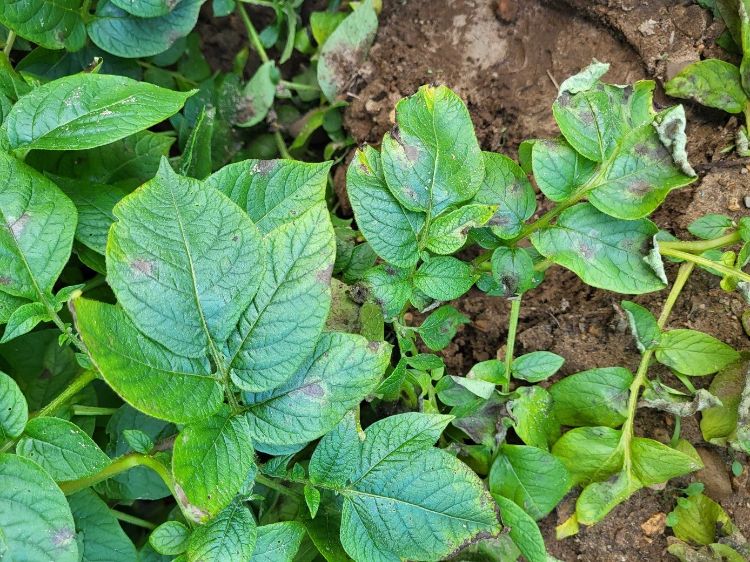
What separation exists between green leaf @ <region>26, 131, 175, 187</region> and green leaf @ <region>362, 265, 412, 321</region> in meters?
0.59

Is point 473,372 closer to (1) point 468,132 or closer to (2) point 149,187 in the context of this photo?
(1) point 468,132

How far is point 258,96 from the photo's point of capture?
173cm

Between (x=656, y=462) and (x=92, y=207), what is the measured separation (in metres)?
1.24

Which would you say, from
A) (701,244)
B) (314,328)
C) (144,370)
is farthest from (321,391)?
(701,244)

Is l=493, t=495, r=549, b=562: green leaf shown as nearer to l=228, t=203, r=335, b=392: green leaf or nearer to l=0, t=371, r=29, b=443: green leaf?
l=228, t=203, r=335, b=392: green leaf

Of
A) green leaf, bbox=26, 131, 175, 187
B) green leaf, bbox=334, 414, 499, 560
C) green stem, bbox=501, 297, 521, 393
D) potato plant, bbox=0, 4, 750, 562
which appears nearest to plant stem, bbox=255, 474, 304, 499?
potato plant, bbox=0, 4, 750, 562

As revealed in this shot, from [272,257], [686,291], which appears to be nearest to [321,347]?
[272,257]

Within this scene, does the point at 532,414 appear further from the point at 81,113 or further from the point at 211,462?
the point at 81,113

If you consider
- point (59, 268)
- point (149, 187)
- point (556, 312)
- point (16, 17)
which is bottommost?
point (556, 312)

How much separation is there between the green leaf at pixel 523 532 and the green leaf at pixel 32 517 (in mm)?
775

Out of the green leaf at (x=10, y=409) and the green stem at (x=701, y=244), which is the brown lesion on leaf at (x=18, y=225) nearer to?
the green leaf at (x=10, y=409)

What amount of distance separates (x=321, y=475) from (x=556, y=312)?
682mm

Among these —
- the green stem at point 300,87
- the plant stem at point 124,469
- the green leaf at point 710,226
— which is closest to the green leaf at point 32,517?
the plant stem at point 124,469

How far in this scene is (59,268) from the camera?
1162mm
